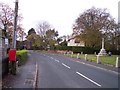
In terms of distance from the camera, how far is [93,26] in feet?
239

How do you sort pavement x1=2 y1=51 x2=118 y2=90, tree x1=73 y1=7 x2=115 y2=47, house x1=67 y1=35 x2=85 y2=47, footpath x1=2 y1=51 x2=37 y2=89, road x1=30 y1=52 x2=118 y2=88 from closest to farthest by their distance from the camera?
footpath x1=2 y1=51 x2=37 y2=89
pavement x1=2 y1=51 x2=118 y2=90
road x1=30 y1=52 x2=118 y2=88
tree x1=73 y1=7 x2=115 y2=47
house x1=67 y1=35 x2=85 y2=47

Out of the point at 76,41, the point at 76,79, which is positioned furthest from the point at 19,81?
the point at 76,41

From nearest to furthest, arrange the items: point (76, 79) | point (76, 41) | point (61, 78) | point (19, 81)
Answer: point (19, 81), point (76, 79), point (61, 78), point (76, 41)

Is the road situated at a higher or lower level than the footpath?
lower

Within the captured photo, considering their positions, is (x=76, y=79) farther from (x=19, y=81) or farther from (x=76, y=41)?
(x=76, y=41)

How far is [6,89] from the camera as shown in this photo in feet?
34.2

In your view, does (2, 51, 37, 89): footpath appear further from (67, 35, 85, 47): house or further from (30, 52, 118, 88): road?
(67, 35, 85, 47): house

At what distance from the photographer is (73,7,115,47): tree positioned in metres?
71.6

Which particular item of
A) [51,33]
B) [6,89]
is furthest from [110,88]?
[51,33]

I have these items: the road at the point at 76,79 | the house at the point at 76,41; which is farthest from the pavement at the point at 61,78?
the house at the point at 76,41

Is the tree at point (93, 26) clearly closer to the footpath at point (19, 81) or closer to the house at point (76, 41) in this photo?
the house at point (76, 41)

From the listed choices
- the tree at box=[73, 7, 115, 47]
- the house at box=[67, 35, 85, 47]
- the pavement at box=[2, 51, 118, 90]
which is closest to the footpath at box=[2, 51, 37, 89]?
the pavement at box=[2, 51, 118, 90]

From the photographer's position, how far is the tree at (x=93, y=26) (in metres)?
71.6

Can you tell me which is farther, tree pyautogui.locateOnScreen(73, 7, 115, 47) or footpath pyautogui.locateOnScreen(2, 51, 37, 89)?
tree pyautogui.locateOnScreen(73, 7, 115, 47)
